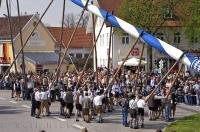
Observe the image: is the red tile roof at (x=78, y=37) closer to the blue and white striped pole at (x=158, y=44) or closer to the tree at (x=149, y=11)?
the tree at (x=149, y=11)

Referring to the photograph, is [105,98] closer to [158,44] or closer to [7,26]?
[158,44]

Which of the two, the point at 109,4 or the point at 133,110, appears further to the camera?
the point at 109,4

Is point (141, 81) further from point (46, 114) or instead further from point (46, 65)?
point (46, 65)

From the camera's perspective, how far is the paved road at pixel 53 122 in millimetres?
26578

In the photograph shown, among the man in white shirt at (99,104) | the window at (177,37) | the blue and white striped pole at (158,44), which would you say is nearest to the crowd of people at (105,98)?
the man in white shirt at (99,104)

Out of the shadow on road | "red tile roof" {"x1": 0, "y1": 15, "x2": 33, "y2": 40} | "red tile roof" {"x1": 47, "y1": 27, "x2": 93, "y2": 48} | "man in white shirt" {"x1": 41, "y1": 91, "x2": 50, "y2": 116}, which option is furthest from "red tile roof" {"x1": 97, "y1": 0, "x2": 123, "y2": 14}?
"man in white shirt" {"x1": 41, "y1": 91, "x2": 50, "y2": 116}

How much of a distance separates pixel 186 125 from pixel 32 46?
50016 millimetres

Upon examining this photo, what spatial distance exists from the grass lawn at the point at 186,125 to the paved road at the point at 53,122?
713 mm

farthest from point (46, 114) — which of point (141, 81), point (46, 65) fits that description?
point (46, 65)

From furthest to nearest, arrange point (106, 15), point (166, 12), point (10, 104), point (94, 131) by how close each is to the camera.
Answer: point (166, 12)
point (10, 104)
point (106, 15)
point (94, 131)

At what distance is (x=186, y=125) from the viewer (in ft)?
90.0

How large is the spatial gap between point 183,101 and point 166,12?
2128cm

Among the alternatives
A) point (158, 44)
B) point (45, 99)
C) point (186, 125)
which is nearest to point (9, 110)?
point (45, 99)

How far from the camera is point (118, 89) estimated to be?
34719 millimetres
